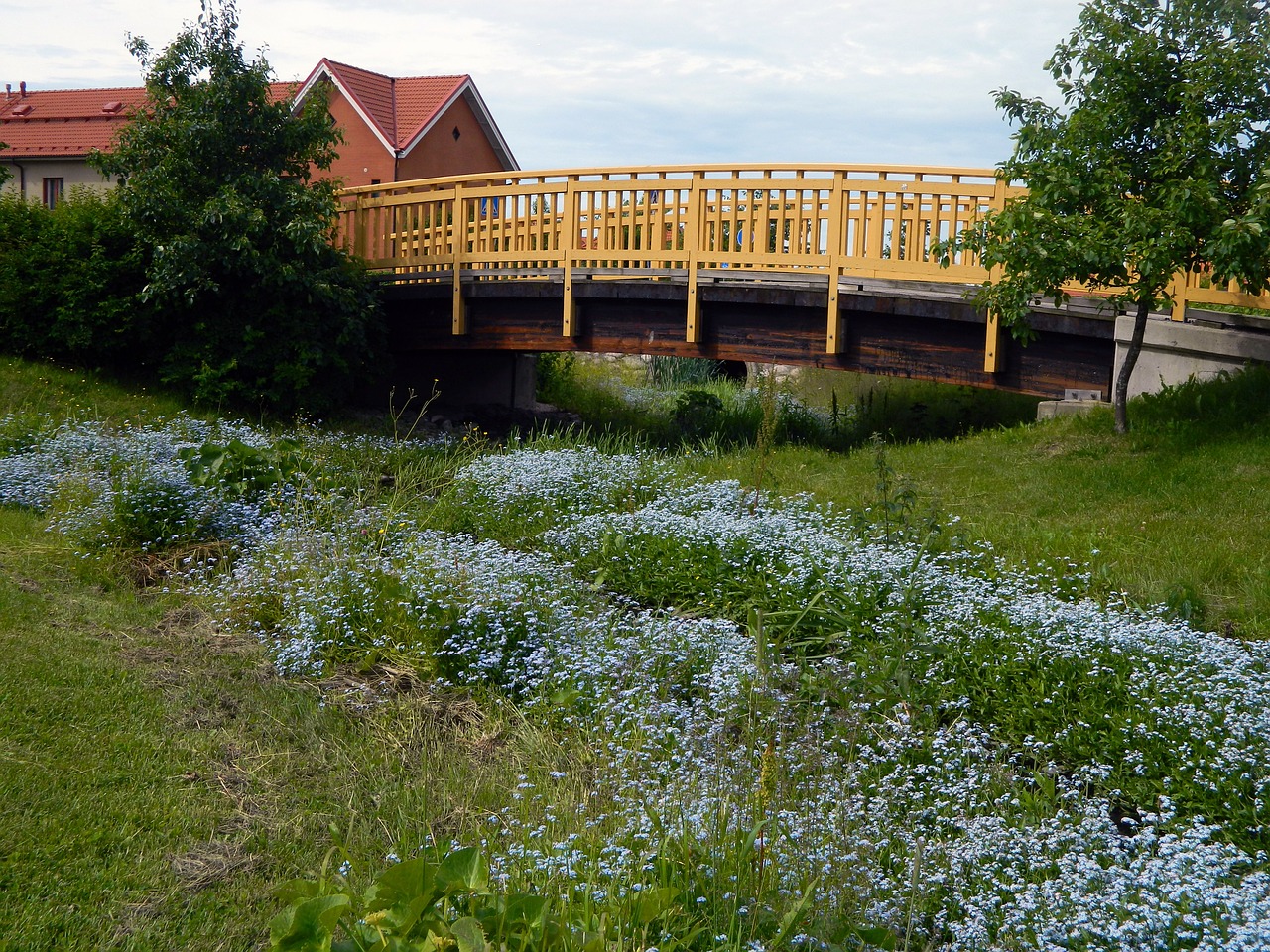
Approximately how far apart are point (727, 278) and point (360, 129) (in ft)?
60.5

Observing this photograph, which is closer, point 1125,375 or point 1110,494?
point 1110,494

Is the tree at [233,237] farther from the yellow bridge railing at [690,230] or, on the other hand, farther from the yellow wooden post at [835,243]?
the yellow wooden post at [835,243]

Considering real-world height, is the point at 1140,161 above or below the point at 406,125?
below

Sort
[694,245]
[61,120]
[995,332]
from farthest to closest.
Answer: [61,120] < [694,245] < [995,332]

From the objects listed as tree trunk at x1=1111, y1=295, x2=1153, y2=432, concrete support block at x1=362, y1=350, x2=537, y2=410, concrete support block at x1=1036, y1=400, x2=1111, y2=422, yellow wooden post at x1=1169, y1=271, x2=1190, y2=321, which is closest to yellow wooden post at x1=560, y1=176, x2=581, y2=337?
concrete support block at x1=362, y1=350, x2=537, y2=410

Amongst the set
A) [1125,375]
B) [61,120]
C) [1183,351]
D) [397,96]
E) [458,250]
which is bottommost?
[1125,375]

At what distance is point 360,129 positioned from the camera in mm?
27969

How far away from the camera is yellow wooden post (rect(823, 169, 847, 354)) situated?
1138 cm

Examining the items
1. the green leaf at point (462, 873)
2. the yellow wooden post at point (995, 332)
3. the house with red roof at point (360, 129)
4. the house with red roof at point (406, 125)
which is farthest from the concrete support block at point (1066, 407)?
the house with red roof at point (406, 125)

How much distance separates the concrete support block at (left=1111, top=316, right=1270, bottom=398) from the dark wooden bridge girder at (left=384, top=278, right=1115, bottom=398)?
274 mm

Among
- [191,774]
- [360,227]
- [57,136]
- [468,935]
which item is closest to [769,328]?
[360,227]

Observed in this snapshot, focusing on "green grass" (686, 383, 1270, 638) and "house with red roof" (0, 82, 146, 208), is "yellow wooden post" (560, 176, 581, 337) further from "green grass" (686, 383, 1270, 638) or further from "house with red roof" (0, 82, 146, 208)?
"house with red roof" (0, 82, 146, 208)

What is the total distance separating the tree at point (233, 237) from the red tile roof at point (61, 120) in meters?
20.1

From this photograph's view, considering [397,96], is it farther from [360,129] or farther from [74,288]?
[74,288]
